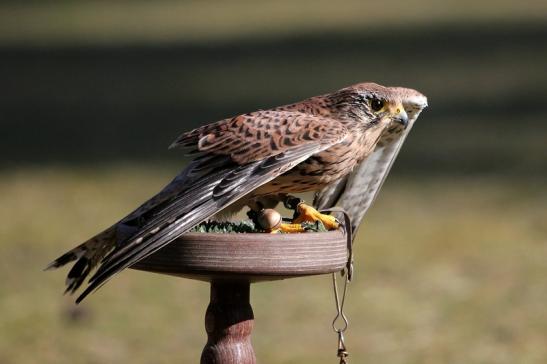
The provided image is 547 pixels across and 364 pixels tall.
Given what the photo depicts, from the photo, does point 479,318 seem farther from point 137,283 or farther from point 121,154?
point 121,154

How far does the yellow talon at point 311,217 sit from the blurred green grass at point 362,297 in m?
2.25

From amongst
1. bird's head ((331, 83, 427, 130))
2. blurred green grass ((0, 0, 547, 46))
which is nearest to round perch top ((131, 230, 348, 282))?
bird's head ((331, 83, 427, 130))

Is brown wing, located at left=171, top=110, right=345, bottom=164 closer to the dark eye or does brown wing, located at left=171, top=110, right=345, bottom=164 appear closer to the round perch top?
the dark eye

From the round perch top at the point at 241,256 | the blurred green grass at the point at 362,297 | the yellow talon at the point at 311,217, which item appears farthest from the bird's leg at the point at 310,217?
the blurred green grass at the point at 362,297

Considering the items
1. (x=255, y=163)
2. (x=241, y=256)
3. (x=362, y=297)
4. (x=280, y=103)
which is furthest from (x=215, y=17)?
(x=241, y=256)

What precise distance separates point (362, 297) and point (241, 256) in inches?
155

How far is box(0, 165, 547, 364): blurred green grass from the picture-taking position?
7.10 metres

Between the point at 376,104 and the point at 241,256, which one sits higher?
the point at 376,104

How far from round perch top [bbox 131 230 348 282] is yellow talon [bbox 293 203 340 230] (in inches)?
13.4

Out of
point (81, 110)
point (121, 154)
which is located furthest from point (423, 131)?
point (81, 110)

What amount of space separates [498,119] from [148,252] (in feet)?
35.9

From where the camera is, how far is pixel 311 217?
4766 millimetres

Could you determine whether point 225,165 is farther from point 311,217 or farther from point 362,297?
point 362,297

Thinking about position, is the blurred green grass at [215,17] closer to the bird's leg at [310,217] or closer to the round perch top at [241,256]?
the bird's leg at [310,217]
